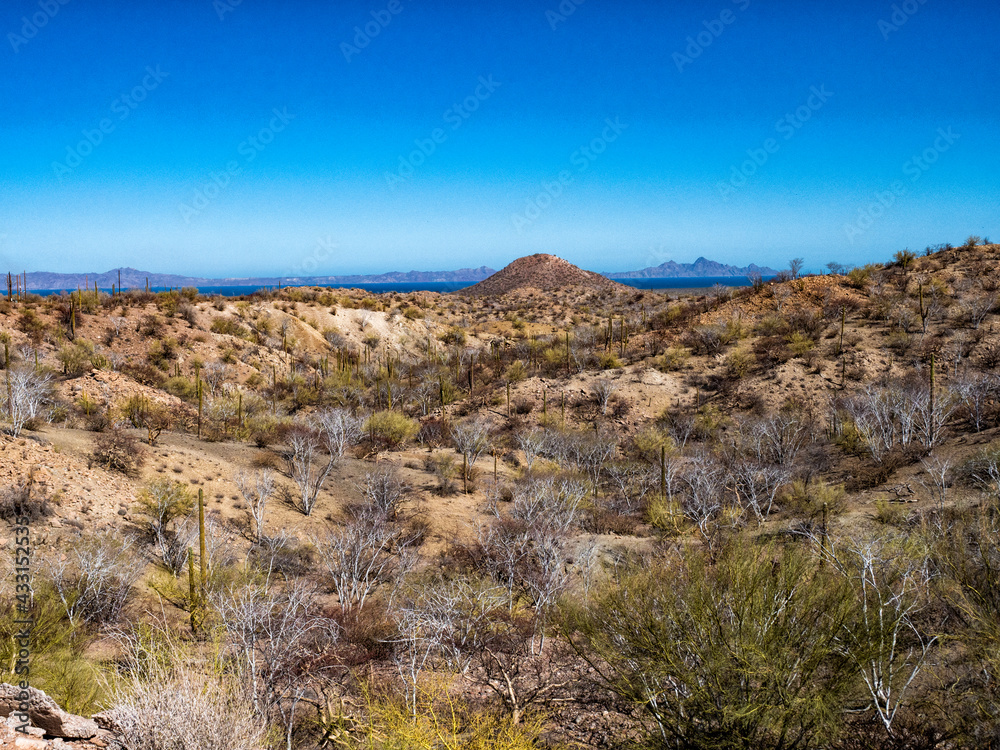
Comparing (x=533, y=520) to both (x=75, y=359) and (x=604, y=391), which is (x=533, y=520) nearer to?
(x=604, y=391)

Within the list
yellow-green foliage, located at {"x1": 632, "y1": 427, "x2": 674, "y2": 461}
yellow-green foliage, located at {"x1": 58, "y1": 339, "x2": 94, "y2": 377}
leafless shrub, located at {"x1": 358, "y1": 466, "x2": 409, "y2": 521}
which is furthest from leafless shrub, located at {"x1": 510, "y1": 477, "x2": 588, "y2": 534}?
yellow-green foliage, located at {"x1": 58, "y1": 339, "x2": 94, "y2": 377}

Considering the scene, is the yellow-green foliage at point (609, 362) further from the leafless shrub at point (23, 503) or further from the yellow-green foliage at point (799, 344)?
the leafless shrub at point (23, 503)

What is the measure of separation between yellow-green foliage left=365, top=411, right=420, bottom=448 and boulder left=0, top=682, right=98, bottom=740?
2234cm

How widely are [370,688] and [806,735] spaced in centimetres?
763

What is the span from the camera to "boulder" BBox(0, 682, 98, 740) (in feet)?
21.9

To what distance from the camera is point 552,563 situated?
15.8 metres

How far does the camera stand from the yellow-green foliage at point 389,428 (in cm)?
2939

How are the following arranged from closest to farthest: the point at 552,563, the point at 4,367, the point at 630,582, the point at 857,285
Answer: the point at 630,582, the point at 552,563, the point at 4,367, the point at 857,285

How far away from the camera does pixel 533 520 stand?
18562 millimetres

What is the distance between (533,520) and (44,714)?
43.6ft

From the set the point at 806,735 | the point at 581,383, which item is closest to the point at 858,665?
the point at 806,735

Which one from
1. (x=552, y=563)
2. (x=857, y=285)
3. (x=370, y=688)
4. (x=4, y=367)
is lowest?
(x=370, y=688)

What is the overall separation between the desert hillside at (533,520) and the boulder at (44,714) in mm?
61

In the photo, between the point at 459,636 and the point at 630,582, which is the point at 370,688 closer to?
the point at 459,636
